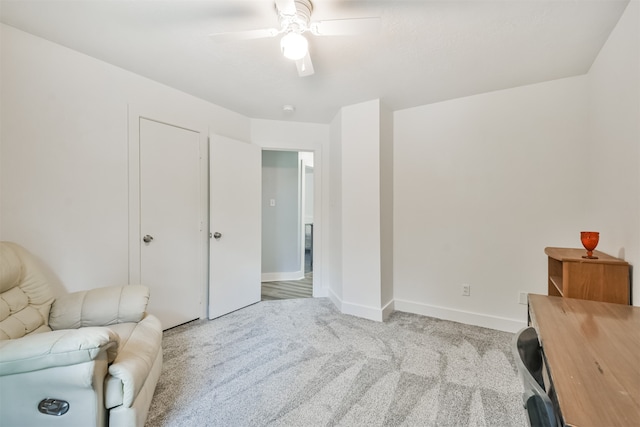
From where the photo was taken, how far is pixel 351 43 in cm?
187

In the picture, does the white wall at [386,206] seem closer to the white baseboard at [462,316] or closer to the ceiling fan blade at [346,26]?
the white baseboard at [462,316]

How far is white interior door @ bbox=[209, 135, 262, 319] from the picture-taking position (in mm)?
2959

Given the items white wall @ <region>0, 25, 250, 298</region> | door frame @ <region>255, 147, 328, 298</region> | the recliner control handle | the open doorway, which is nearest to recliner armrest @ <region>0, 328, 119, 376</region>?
the recliner control handle

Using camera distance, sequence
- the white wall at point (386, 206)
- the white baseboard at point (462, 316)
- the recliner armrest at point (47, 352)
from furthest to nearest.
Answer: the white wall at point (386, 206) < the white baseboard at point (462, 316) < the recliner armrest at point (47, 352)

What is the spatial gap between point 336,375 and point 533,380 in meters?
1.45

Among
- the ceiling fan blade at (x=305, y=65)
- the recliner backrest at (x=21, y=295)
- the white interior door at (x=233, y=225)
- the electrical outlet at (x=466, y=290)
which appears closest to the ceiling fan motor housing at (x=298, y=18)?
the ceiling fan blade at (x=305, y=65)

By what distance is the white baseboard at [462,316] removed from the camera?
2592mm

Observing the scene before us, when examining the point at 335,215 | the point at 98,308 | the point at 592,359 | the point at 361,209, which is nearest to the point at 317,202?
the point at 335,215

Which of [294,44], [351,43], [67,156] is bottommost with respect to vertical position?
[67,156]

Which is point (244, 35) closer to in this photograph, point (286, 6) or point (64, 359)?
point (286, 6)

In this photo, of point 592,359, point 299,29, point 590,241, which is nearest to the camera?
point 592,359

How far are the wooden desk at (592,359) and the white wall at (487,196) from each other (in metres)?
1.36

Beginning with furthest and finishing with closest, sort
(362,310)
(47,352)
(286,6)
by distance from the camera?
(362,310), (286,6), (47,352)

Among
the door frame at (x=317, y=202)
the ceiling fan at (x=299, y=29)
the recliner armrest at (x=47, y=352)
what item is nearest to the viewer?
the recliner armrest at (x=47, y=352)
